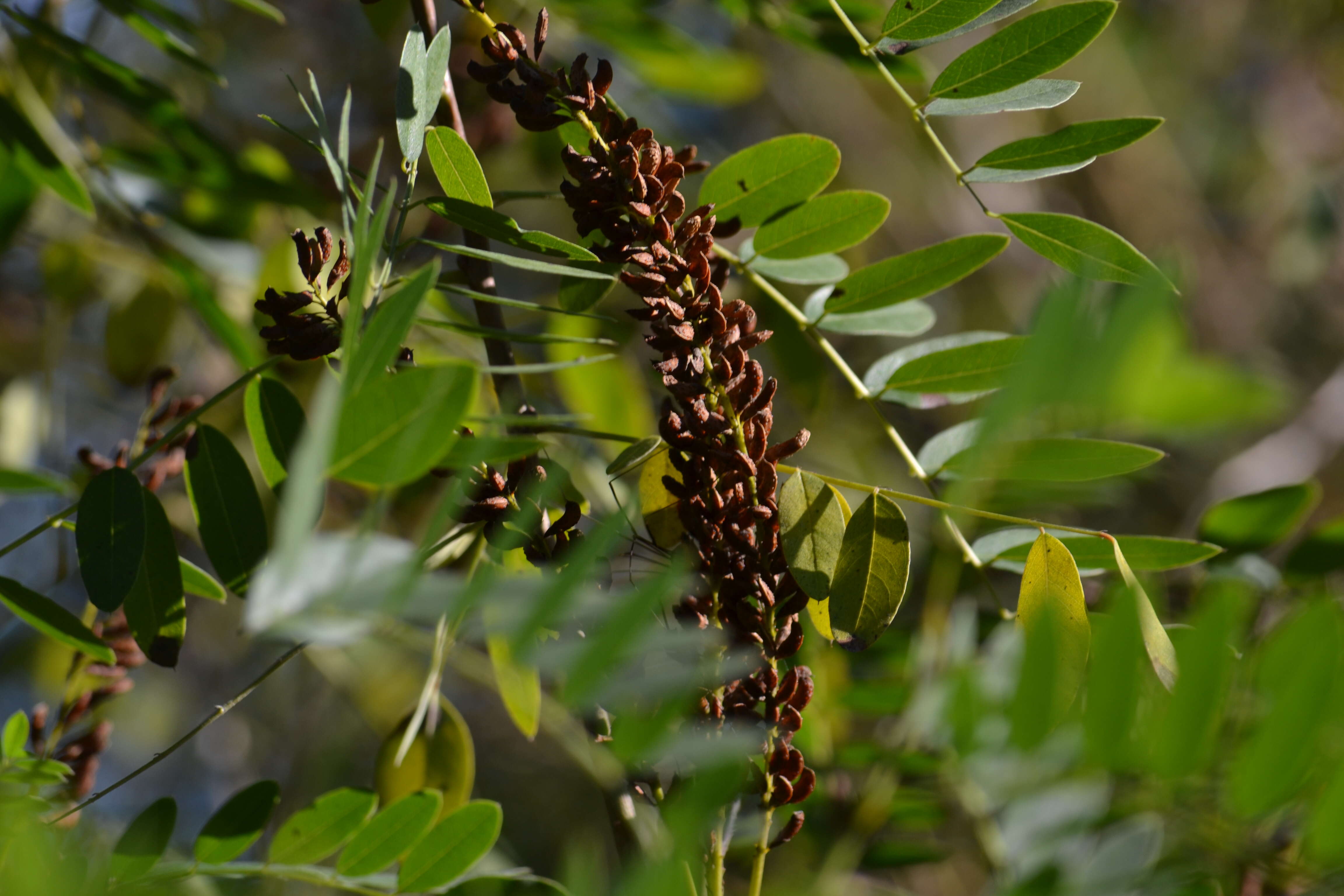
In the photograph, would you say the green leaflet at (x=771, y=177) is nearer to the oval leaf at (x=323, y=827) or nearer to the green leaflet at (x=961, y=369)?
the green leaflet at (x=961, y=369)

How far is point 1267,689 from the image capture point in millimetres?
304

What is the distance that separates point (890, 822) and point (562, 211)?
203 centimetres

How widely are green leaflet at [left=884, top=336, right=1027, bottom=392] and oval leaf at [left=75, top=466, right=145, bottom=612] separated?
0.42 metres

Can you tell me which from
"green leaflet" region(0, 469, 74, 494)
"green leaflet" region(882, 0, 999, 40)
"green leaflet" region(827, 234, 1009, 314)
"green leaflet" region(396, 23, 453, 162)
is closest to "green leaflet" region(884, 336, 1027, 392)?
"green leaflet" region(827, 234, 1009, 314)

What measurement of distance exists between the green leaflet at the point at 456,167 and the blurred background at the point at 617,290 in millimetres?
61

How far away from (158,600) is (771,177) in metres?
0.41

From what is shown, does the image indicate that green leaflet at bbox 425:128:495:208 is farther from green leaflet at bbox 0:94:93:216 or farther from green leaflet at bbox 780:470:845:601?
green leaflet at bbox 0:94:93:216

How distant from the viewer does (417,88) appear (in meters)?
0.46

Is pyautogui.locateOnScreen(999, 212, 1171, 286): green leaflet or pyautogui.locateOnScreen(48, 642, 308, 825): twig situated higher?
pyautogui.locateOnScreen(48, 642, 308, 825): twig

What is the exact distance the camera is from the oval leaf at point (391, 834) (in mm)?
539

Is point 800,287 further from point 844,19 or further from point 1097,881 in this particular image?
point 1097,881

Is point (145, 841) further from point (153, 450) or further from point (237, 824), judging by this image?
point (153, 450)

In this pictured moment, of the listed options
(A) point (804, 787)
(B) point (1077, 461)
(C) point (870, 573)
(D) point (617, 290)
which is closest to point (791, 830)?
(A) point (804, 787)

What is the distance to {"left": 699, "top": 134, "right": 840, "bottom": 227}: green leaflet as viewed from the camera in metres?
0.56
